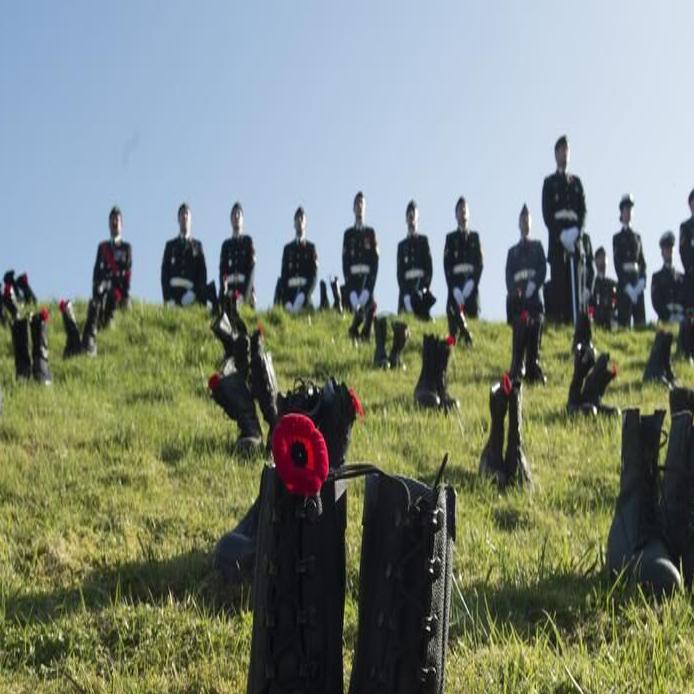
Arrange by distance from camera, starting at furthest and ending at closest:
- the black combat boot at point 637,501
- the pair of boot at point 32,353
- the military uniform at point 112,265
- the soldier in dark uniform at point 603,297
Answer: the military uniform at point 112,265 → the soldier in dark uniform at point 603,297 → the pair of boot at point 32,353 → the black combat boot at point 637,501

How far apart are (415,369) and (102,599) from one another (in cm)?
650

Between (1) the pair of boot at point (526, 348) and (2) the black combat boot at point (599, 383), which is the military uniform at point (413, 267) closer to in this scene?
(1) the pair of boot at point (526, 348)

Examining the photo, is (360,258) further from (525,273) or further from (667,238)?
(667,238)

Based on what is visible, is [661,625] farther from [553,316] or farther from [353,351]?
[553,316]

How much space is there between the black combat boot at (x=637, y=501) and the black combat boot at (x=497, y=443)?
1.48 meters

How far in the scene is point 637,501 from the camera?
4328 millimetres

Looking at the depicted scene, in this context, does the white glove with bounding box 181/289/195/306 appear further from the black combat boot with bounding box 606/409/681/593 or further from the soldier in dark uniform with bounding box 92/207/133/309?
the black combat boot with bounding box 606/409/681/593

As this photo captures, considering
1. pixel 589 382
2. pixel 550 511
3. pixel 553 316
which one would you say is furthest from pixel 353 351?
pixel 550 511

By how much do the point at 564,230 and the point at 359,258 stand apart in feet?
10.4

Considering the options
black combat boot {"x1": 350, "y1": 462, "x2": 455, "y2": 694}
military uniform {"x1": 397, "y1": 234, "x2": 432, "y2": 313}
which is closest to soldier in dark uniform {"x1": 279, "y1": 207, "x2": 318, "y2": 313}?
military uniform {"x1": 397, "y1": 234, "x2": 432, "y2": 313}

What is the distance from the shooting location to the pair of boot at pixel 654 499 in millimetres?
4234

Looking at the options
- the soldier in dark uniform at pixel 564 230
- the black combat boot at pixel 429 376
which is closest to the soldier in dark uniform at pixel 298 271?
the soldier in dark uniform at pixel 564 230

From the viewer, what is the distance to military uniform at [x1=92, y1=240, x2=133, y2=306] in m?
14.9

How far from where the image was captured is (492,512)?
533 centimetres
